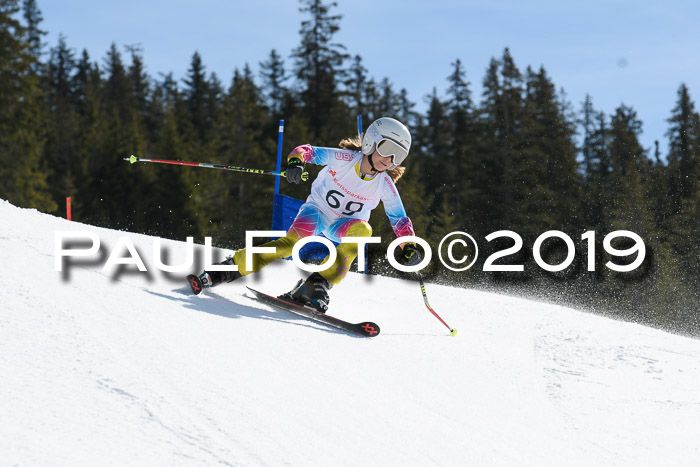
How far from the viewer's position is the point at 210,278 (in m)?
4.96

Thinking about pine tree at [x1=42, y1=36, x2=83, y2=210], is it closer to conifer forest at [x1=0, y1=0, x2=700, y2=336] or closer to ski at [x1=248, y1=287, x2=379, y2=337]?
conifer forest at [x1=0, y1=0, x2=700, y2=336]

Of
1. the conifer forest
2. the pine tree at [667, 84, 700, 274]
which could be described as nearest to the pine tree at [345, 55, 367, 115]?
the conifer forest

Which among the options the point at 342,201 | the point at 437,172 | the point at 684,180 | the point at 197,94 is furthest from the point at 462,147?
the point at 342,201

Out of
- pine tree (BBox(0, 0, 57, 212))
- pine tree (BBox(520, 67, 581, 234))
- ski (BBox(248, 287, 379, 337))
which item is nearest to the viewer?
ski (BBox(248, 287, 379, 337))

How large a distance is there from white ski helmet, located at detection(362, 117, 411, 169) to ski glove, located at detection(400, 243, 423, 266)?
0.68 metres

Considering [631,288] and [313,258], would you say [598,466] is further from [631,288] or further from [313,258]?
[631,288]

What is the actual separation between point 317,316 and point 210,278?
84cm

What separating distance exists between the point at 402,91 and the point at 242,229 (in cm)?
2753

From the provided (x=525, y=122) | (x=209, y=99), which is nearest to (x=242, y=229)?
(x=525, y=122)

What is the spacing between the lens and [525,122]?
38.9 m

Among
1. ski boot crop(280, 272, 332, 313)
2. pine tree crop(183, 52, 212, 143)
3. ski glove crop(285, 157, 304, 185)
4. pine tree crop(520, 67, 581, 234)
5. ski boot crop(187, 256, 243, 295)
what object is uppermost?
pine tree crop(183, 52, 212, 143)

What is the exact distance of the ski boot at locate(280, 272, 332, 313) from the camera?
5.07 metres

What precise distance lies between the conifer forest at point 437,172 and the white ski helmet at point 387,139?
72.6 ft

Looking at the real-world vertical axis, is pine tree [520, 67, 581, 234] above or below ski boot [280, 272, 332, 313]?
above
